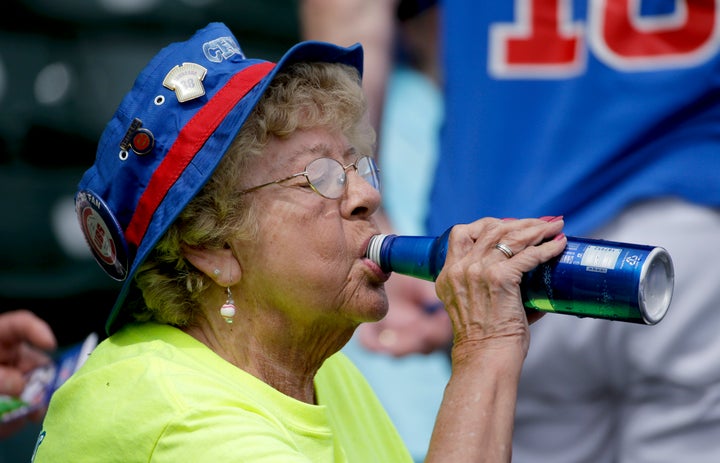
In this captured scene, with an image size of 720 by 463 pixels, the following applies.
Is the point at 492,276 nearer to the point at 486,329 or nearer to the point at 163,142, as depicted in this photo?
the point at 486,329

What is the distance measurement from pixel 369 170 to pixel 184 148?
0.51 metres

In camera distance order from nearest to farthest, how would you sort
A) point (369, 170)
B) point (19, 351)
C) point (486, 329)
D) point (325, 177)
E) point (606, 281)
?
point (606, 281), point (486, 329), point (325, 177), point (369, 170), point (19, 351)

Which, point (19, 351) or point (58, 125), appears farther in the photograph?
point (58, 125)

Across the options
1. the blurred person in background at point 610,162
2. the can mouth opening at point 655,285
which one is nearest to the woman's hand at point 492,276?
the can mouth opening at point 655,285

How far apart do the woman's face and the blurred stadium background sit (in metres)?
2.44

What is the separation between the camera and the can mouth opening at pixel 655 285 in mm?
2029

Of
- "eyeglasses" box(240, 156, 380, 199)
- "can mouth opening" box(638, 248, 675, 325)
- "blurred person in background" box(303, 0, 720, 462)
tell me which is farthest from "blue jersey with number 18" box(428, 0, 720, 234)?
"can mouth opening" box(638, 248, 675, 325)

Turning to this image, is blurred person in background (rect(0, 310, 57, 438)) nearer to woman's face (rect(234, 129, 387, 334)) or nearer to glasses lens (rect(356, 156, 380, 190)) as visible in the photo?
woman's face (rect(234, 129, 387, 334))

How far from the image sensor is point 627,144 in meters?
3.51

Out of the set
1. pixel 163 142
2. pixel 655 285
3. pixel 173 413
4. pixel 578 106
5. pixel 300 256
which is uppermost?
pixel 578 106

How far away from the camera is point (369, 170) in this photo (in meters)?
2.59

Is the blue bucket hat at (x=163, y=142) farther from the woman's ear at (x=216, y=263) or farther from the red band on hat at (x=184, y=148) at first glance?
the woman's ear at (x=216, y=263)

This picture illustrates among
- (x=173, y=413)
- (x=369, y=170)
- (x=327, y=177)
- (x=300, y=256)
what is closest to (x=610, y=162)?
(x=369, y=170)

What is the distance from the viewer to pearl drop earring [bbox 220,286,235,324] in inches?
92.5
